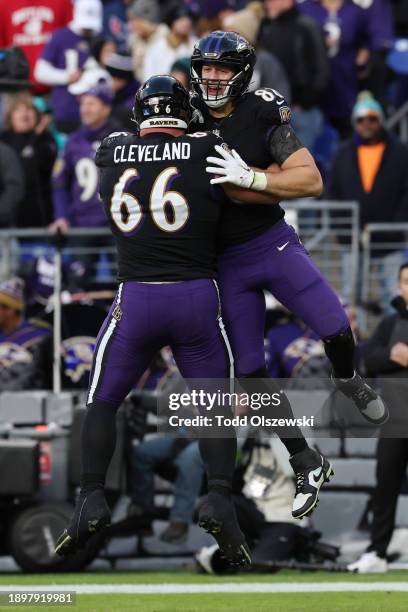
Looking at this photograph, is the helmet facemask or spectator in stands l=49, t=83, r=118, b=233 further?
spectator in stands l=49, t=83, r=118, b=233

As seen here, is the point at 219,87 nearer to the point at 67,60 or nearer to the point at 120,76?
the point at 120,76

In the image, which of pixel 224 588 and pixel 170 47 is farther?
pixel 170 47

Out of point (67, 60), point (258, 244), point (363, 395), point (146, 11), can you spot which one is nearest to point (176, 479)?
point (363, 395)

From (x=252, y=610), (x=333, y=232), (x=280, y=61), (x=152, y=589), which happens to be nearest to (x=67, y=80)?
(x=280, y=61)

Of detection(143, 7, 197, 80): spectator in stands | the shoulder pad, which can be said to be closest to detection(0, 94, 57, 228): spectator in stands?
detection(143, 7, 197, 80): spectator in stands

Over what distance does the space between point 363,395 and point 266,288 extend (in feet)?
2.48

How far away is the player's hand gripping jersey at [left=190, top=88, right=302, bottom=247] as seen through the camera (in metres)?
7.33

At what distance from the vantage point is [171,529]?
403 inches

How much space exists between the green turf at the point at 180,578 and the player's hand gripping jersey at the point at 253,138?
273 cm

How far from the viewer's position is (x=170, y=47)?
43.8 ft

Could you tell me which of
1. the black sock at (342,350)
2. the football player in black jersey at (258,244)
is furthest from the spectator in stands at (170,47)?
the black sock at (342,350)

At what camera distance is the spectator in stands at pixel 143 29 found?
531 inches

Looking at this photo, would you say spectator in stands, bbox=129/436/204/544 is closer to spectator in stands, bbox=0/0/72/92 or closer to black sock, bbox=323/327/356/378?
black sock, bbox=323/327/356/378

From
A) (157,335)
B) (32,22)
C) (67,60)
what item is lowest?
(157,335)
